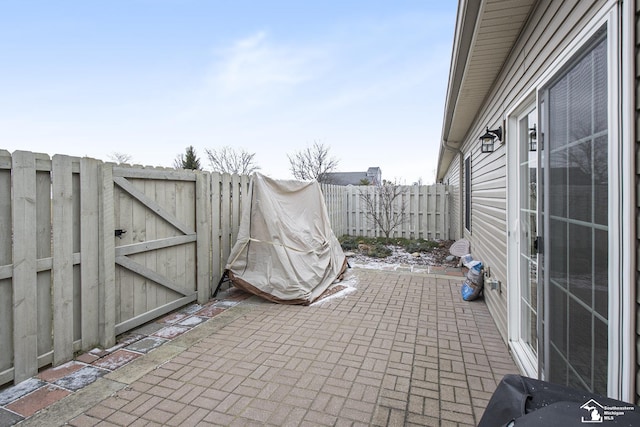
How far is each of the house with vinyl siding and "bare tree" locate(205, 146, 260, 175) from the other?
26.0 meters

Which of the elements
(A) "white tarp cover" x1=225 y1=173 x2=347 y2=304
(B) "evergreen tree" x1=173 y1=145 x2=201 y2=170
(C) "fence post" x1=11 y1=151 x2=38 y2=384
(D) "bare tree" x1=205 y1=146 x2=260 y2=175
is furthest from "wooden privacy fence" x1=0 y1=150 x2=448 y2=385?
(B) "evergreen tree" x1=173 y1=145 x2=201 y2=170

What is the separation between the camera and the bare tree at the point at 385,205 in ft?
35.0

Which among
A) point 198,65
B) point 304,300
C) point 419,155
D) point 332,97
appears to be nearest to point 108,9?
point 198,65

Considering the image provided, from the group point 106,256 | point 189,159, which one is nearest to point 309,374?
point 106,256

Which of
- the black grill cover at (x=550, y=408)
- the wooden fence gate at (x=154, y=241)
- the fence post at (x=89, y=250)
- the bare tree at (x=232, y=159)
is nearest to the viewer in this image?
the black grill cover at (x=550, y=408)

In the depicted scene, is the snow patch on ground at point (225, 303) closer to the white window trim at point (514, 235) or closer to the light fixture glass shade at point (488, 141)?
the white window trim at point (514, 235)

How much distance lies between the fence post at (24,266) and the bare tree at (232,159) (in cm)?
2614

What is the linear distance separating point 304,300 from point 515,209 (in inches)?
110

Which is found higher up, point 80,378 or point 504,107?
point 504,107

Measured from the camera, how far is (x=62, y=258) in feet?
8.82

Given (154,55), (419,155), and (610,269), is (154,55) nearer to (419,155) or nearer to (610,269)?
(610,269)

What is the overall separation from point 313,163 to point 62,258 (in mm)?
22808

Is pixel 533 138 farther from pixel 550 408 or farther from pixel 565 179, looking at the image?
pixel 550 408

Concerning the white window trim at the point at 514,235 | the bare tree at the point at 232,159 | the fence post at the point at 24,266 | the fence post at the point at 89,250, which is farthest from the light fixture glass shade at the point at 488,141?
the bare tree at the point at 232,159
